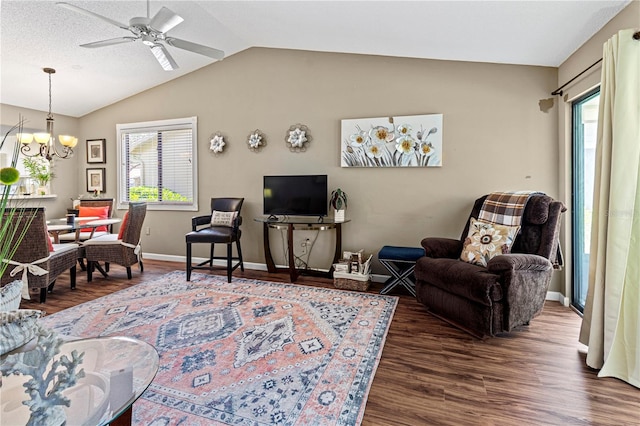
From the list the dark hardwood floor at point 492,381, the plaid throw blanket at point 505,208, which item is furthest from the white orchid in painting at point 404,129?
the dark hardwood floor at point 492,381

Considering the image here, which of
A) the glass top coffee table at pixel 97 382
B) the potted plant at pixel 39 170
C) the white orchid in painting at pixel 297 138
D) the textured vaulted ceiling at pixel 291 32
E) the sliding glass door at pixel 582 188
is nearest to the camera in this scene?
the glass top coffee table at pixel 97 382

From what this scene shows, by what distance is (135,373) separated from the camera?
1308 mm

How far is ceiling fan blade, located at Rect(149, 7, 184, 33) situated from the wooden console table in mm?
2207

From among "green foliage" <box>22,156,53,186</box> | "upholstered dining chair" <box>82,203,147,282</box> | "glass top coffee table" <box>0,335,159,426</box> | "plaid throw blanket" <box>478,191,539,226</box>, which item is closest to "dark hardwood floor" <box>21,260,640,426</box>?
"plaid throw blanket" <box>478,191,539,226</box>

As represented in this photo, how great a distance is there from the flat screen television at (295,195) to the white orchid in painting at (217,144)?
3.26 ft

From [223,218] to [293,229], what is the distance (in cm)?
100

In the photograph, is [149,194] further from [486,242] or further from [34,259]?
[486,242]

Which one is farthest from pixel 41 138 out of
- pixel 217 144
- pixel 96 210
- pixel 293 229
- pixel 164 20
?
pixel 293 229

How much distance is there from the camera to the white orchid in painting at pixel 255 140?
4422 millimetres

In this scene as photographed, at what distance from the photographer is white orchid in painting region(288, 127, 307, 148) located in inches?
165

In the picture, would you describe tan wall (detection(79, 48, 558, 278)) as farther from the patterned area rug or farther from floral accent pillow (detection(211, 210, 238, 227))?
the patterned area rug

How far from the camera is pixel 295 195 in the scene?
4066 millimetres

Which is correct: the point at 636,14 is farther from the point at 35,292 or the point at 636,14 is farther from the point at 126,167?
the point at 126,167

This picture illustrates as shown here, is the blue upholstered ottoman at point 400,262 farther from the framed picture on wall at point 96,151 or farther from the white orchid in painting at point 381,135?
the framed picture on wall at point 96,151
